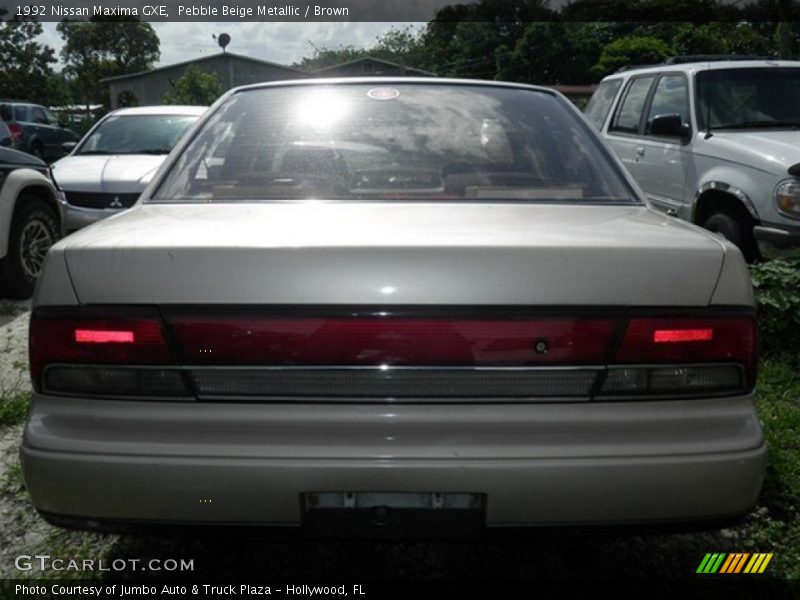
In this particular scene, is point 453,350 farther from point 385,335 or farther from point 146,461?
point 146,461

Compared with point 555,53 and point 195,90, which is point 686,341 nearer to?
point 195,90

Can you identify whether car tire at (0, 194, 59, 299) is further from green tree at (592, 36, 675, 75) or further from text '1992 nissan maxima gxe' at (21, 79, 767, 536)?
green tree at (592, 36, 675, 75)

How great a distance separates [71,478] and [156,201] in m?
1.02

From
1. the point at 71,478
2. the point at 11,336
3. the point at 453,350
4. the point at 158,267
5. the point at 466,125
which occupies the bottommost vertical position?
the point at 11,336

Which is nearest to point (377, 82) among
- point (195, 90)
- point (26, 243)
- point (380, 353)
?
point (380, 353)

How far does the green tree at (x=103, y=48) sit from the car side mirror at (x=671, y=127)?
6789 centimetres

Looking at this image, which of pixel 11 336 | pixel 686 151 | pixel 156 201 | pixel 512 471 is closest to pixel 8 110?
pixel 11 336

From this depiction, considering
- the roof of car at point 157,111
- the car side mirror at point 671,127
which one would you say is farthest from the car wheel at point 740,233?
the roof of car at point 157,111

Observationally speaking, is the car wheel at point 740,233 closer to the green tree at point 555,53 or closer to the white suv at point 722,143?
the white suv at point 722,143

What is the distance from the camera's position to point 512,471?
1.85 m

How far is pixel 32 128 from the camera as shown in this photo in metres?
21.7

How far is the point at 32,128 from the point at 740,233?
2050 cm

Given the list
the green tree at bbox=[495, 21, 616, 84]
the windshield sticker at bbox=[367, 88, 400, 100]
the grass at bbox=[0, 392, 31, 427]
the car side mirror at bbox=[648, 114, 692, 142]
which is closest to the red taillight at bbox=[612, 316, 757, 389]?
the windshield sticker at bbox=[367, 88, 400, 100]

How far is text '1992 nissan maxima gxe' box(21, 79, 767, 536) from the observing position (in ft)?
6.10
